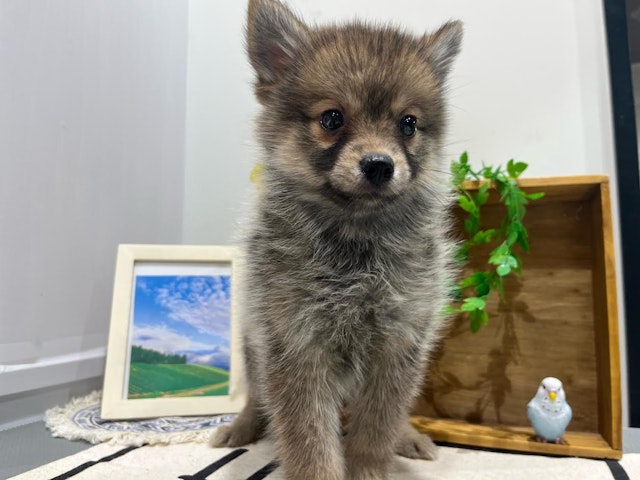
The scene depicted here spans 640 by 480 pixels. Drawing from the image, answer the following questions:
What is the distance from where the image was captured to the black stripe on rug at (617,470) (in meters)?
1.05

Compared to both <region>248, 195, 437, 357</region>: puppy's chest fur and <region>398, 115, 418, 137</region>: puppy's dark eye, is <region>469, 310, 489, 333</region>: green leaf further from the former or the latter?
<region>398, 115, 418, 137</region>: puppy's dark eye

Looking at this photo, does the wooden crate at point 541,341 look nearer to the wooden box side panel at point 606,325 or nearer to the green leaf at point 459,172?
the wooden box side panel at point 606,325

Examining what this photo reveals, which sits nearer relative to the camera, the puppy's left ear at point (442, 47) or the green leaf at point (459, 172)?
the puppy's left ear at point (442, 47)

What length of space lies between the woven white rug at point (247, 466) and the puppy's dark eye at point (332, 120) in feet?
2.42

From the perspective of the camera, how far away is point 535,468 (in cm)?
111

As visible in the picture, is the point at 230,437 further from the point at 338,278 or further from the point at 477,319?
the point at 477,319


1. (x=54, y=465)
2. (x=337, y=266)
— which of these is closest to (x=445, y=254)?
(x=337, y=266)

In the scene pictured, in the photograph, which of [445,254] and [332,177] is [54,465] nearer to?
[332,177]

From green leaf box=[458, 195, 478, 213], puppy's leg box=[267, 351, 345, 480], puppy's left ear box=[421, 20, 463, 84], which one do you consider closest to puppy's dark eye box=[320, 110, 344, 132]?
puppy's left ear box=[421, 20, 463, 84]

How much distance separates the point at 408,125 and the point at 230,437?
0.88 m

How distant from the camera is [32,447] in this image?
47.8 inches

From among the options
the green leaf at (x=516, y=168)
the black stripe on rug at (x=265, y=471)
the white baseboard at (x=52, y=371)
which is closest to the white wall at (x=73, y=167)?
the white baseboard at (x=52, y=371)

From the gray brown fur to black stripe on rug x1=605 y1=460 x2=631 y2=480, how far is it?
1.59 ft

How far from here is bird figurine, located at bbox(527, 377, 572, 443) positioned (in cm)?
118
